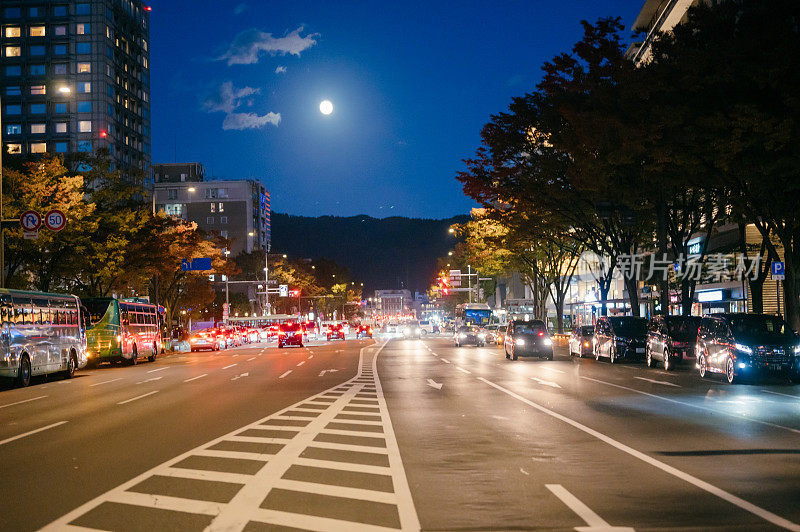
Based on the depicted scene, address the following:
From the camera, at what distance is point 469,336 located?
54.8 meters

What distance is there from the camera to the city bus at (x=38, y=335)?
26.1m

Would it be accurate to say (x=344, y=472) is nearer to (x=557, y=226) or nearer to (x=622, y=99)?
(x=622, y=99)

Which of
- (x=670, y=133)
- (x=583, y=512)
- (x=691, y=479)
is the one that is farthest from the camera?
(x=670, y=133)

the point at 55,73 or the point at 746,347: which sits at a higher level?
Answer: the point at 55,73

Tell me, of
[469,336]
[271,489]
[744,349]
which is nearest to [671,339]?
[744,349]

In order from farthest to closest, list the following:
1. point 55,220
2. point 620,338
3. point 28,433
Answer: point 55,220, point 620,338, point 28,433

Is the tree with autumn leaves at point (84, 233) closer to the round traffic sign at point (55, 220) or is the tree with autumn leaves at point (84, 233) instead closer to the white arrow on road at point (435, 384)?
the round traffic sign at point (55, 220)

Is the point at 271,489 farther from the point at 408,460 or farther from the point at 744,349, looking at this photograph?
the point at 744,349

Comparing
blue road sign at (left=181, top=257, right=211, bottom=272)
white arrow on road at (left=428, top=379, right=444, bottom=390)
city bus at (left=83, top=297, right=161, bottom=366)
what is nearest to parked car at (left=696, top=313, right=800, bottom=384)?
white arrow on road at (left=428, top=379, right=444, bottom=390)

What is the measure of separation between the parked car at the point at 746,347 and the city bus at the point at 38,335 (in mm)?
22676

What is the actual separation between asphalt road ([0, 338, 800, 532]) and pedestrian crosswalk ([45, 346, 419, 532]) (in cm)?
3

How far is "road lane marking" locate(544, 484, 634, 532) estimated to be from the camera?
6.64 meters

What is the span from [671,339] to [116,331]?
26748mm

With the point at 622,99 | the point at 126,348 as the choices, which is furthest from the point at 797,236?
the point at 126,348
